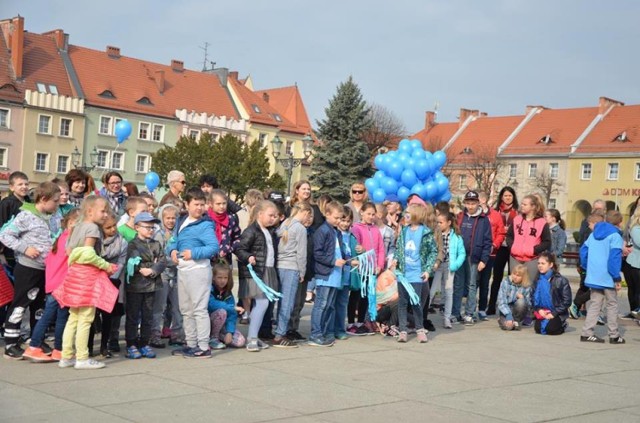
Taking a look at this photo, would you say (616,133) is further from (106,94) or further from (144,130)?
(106,94)

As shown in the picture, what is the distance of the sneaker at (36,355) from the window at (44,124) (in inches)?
2239

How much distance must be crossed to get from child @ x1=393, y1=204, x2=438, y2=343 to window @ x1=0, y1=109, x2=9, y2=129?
54258mm

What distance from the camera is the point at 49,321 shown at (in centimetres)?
824

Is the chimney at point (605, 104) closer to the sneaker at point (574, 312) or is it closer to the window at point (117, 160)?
the window at point (117, 160)

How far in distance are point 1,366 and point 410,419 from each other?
3866 millimetres

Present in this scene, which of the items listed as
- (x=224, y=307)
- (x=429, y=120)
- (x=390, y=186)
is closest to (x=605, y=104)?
(x=429, y=120)

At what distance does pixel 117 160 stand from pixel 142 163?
8.28 feet

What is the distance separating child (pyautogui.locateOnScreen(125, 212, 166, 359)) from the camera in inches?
336

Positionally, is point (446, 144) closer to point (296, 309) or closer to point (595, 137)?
point (595, 137)

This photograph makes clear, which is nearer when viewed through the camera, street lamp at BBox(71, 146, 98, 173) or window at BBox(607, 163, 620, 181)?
street lamp at BBox(71, 146, 98, 173)

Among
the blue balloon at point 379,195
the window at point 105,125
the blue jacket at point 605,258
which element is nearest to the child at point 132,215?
the blue jacket at point 605,258

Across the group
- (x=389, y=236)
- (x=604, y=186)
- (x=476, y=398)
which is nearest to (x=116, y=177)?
(x=389, y=236)

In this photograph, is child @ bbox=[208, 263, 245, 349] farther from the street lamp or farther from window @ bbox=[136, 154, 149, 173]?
window @ bbox=[136, 154, 149, 173]

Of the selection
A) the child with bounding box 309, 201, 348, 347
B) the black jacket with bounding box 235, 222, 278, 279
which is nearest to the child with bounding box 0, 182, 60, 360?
the black jacket with bounding box 235, 222, 278, 279
